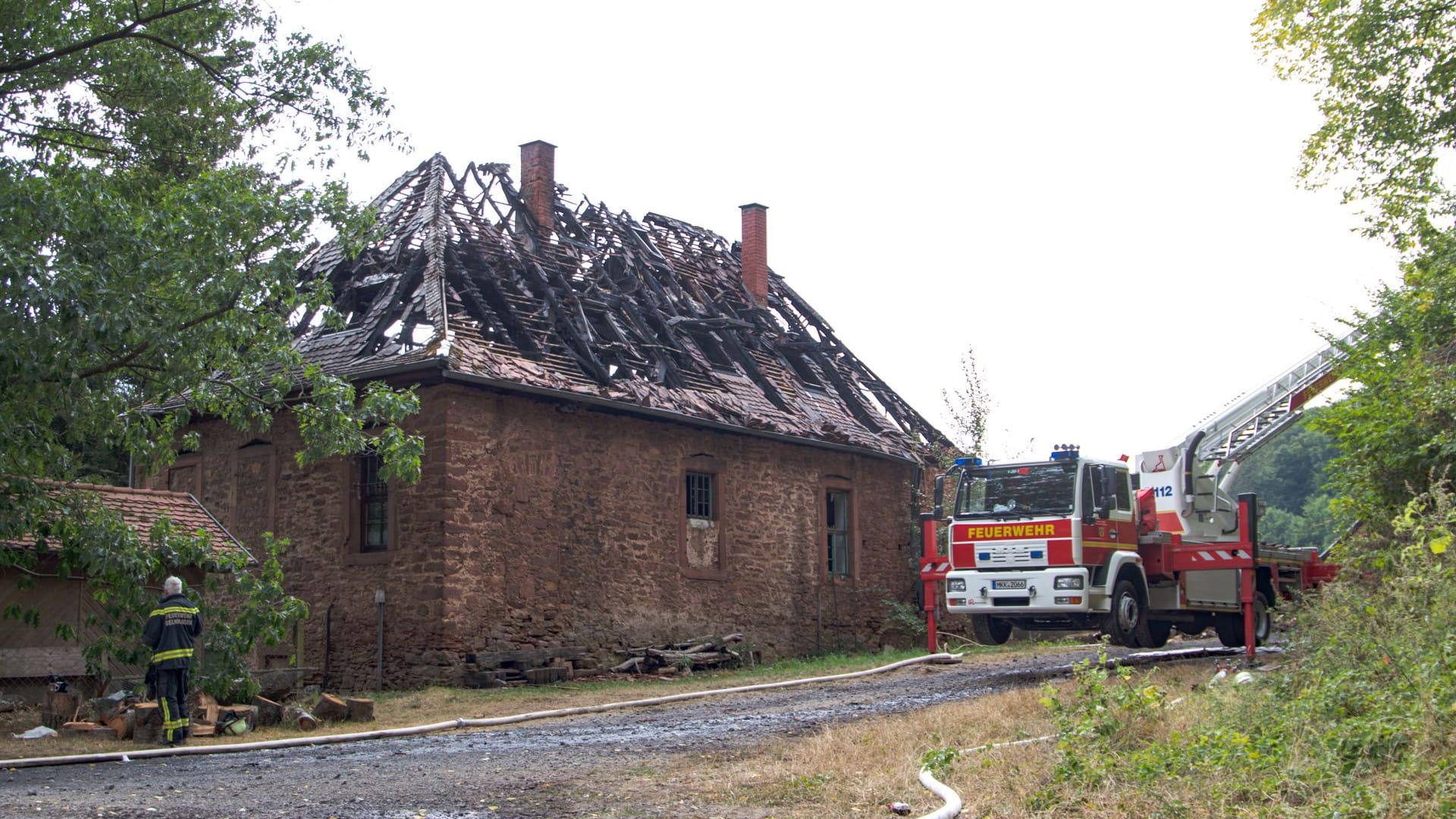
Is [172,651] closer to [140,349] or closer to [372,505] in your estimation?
[140,349]

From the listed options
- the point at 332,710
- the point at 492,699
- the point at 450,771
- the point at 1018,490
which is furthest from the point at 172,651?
the point at 1018,490

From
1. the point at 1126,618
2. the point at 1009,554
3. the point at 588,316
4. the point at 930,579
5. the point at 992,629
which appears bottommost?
the point at 992,629

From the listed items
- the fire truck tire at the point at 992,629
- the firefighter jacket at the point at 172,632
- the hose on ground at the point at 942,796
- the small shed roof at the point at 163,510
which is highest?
the small shed roof at the point at 163,510

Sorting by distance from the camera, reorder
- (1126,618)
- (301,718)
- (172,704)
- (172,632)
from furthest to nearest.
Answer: (1126,618), (301,718), (172,632), (172,704)

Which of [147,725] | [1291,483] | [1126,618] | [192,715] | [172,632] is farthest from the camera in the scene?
[1291,483]

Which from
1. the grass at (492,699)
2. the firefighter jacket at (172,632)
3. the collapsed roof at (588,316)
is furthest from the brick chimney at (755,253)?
the firefighter jacket at (172,632)

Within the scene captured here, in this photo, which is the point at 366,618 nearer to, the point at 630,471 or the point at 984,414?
the point at 630,471

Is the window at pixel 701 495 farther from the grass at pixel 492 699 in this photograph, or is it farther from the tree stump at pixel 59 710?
the tree stump at pixel 59 710

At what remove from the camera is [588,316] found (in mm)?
21719

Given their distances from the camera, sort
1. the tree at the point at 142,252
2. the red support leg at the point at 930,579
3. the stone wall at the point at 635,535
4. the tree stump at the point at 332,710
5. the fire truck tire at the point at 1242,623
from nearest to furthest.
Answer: the tree at the point at 142,252 → the tree stump at the point at 332,710 → the red support leg at the point at 930,579 → the stone wall at the point at 635,535 → the fire truck tire at the point at 1242,623

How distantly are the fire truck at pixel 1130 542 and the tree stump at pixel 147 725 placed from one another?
8.85 metres

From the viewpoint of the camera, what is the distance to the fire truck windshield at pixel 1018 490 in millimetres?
16094

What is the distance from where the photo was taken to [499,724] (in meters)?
13.4

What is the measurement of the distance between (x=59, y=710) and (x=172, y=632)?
1.90m
